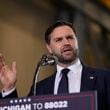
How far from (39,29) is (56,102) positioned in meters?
6.42

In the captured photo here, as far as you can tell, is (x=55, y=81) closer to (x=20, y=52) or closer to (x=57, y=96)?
(x=57, y=96)

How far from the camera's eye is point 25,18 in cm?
898

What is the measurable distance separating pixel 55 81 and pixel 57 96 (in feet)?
1.87

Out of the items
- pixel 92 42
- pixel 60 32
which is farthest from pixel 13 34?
pixel 60 32

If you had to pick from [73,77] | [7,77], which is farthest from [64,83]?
[7,77]

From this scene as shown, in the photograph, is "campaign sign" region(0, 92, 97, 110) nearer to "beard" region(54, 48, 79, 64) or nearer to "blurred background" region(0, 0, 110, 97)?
"beard" region(54, 48, 79, 64)

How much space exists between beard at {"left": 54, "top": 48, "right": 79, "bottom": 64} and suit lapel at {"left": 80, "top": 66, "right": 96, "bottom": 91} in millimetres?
110

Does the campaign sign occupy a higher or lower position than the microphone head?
lower

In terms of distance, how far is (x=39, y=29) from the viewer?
9438 mm

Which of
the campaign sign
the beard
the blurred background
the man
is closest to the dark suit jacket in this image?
the man

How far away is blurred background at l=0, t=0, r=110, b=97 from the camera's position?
8.50 m

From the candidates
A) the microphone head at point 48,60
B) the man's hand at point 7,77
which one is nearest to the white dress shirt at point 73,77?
the microphone head at point 48,60

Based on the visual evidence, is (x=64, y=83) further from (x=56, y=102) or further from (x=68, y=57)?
(x=56, y=102)

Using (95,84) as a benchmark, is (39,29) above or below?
above
